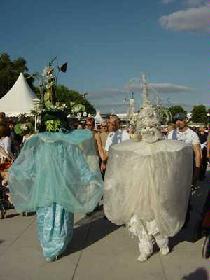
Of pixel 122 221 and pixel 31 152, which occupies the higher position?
pixel 31 152

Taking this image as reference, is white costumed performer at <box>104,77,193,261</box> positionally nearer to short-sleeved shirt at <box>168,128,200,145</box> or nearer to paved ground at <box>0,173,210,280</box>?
paved ground at <box>0,173,210,280</box>

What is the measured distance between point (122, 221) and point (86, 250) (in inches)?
30.3

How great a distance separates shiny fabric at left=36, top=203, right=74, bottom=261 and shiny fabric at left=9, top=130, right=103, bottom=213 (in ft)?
0.30

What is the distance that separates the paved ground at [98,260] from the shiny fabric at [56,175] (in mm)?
622

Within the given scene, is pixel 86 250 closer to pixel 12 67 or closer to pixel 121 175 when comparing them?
pixel 121 175

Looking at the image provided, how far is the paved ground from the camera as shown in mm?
5309

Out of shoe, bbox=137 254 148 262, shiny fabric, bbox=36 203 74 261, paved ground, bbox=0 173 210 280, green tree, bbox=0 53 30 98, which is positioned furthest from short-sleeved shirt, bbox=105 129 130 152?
green tree, bbox=0 53 30 98

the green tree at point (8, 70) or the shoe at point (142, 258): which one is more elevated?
the green tree at point (8, 70)

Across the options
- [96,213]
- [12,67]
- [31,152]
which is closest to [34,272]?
[31,152]

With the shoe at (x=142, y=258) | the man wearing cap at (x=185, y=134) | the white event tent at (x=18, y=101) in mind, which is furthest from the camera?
the white event tent at (x=18, y=101)

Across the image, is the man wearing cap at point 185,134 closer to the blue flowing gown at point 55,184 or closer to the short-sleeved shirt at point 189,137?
the short-sleeved shirt at point 189,137

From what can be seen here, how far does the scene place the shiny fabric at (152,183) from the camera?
5.62 metres

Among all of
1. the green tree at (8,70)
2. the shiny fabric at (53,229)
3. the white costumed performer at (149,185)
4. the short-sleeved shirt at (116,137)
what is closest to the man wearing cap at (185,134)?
the short-sleeved shirt at (116,137)

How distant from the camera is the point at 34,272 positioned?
17.9 ft
